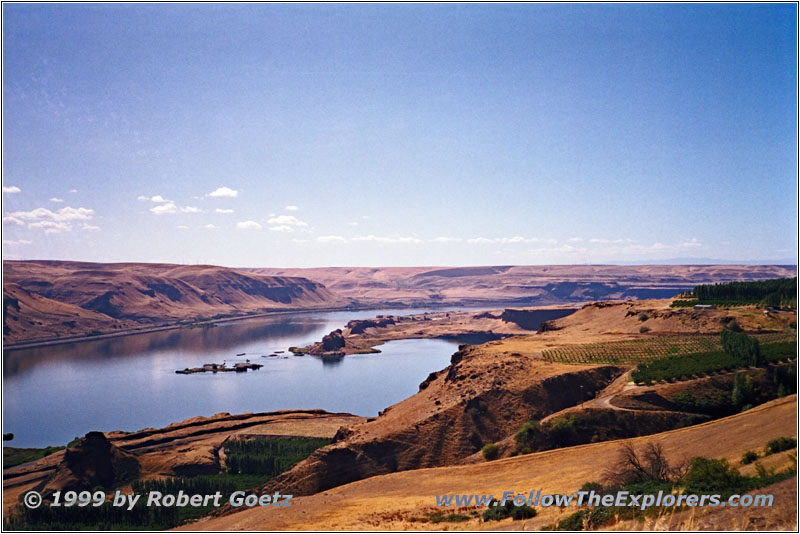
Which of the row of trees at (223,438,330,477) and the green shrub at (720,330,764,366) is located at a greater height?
the green shrub at (720,330,764,366)

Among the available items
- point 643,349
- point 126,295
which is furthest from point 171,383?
point 126,295

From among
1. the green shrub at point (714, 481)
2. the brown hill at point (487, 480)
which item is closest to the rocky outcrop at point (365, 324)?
the brown hill at point (487, 480)

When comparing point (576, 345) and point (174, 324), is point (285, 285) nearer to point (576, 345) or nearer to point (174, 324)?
point (174, 324)

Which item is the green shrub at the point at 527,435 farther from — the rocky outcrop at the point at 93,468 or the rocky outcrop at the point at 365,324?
the rocky outcrop at the point at 365,324

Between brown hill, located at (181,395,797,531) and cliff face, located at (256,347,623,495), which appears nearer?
brown hill, located at (181,395,797,531)

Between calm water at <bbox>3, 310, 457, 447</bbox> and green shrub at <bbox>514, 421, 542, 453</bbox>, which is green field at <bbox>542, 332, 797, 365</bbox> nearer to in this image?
green shrub at <bbox>514, 421, 542, 453</bbox>

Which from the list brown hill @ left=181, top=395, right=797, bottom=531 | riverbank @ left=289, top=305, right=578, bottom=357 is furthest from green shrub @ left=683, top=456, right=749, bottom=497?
riverbank @ left=289, top=305, right=578, bottom=357

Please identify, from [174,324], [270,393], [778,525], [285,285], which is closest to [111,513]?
[778,525]
